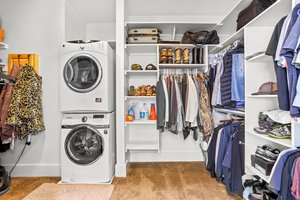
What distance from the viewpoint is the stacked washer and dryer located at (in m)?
2.59

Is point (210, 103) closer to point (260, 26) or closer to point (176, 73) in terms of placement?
point (176, 73)

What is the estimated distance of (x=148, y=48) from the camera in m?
3.28

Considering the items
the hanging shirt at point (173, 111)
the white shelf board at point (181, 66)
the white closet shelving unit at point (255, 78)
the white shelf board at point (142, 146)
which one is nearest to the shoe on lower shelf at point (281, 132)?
the white closet shelving unit at point (255, 78)

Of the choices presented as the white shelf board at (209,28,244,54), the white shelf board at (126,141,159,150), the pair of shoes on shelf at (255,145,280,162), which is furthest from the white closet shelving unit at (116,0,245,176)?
the pair of shoes on shelf at (255,145,280,162)

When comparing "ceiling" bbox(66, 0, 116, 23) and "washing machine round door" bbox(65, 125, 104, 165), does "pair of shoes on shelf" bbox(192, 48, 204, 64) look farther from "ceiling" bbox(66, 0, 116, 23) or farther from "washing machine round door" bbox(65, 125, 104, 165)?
"washing machine round door" bbox(65, 125, 104, 165)

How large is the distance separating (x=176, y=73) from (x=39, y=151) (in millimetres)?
2298

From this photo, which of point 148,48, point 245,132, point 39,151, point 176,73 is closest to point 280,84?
point 245,132

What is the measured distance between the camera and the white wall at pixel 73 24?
2979mm

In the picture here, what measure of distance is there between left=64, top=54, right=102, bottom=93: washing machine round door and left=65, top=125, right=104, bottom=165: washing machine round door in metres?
0.50

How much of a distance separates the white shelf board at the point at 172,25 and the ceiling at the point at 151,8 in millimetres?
258

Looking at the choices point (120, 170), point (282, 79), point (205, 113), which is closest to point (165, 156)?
point (120, 170)

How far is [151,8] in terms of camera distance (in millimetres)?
3199

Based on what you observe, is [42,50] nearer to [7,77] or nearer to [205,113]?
[7,77]

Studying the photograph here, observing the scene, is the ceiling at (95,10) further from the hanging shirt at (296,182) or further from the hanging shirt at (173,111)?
the hanging shirt at (296,182)
